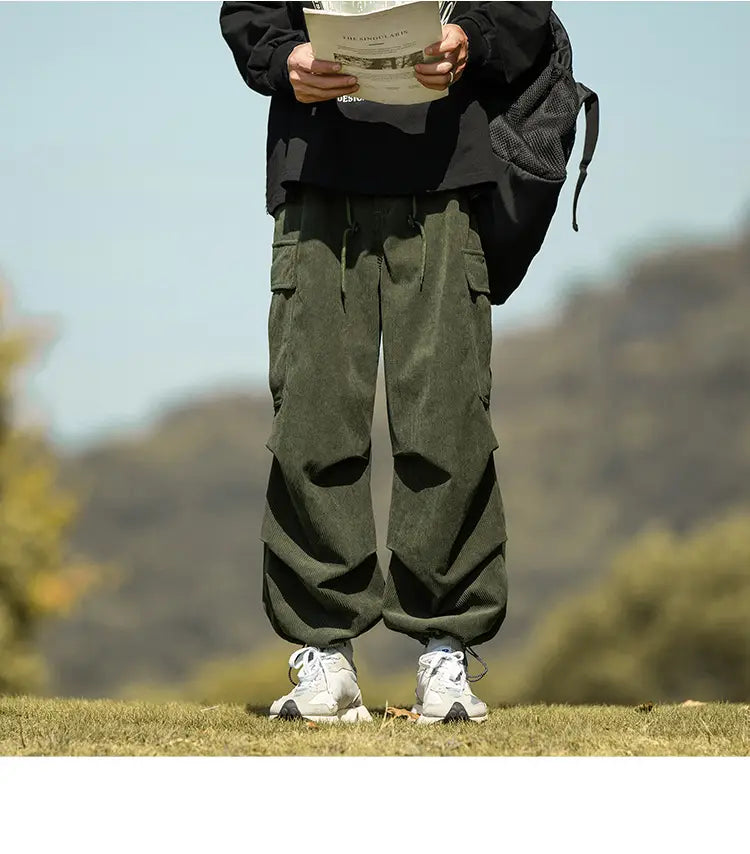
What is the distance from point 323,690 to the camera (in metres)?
2.29

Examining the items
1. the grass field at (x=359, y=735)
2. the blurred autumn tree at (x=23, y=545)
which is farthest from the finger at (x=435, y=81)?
the blurred autumn tree at (x=23, y=545)

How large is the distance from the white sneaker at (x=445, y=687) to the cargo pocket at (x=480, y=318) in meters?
0.49

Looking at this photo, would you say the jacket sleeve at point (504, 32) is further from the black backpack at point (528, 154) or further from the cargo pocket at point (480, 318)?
the cargo pocket at point (480, 318)

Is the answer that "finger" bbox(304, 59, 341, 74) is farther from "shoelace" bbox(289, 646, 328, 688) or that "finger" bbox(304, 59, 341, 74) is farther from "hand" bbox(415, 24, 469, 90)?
"shoelace" bbox(289, 646, 328, 688)

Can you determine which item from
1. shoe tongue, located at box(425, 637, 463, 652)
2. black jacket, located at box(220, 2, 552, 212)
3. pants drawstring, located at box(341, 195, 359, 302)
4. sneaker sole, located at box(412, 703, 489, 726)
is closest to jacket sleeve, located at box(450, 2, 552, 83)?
black jacket, located at box(220, 2, 552, 212)

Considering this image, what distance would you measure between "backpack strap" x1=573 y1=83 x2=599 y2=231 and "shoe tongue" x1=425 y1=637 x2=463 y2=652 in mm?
904

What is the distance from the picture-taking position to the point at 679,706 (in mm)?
2801

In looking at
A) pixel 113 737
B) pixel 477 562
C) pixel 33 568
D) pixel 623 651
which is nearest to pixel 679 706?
pixel 477 562

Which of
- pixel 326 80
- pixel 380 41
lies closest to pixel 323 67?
pixel 326 80

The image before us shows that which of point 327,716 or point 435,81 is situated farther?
point 327,716

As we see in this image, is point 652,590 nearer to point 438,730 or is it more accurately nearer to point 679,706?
point 679,706

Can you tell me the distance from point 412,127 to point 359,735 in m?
1.15

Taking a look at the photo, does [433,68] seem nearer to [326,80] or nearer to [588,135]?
[326,80]

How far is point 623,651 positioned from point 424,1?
11063 millimetres
